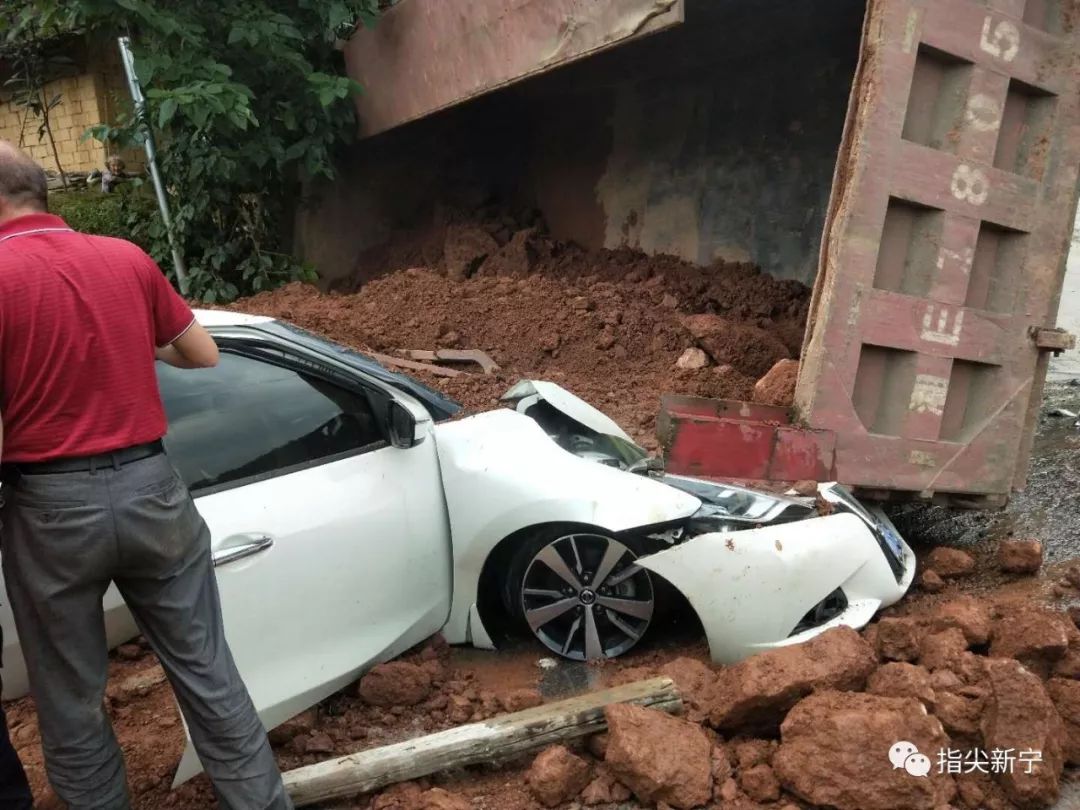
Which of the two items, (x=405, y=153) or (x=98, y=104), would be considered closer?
(x=405, y=153)

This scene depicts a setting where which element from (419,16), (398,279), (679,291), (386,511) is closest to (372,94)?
(419,16)

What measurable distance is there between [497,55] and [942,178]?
337 centimetres

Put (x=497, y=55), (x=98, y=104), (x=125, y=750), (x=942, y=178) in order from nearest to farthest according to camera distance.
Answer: (x=125, y=750) → (x=942, y=178) → (x=497, y=55) → (x=98, y=104)

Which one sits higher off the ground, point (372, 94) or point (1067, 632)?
A: point (372, 94)

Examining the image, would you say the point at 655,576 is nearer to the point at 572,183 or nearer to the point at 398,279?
the point at 398,279

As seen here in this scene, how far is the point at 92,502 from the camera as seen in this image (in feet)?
6.98

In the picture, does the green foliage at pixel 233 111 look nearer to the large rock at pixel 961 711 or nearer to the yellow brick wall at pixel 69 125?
the yellow brick wall at pixel 69 125

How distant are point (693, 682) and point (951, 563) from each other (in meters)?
1.74

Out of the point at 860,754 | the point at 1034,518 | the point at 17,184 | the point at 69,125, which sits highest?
the point at 69,125

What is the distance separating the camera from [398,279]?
744cm

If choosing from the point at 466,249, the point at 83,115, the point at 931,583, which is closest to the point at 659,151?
the point at 466,249

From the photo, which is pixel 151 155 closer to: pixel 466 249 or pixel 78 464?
pixel 466 249

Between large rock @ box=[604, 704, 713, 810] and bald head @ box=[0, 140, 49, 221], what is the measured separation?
7.30 feet

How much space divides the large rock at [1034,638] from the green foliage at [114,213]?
858cm
